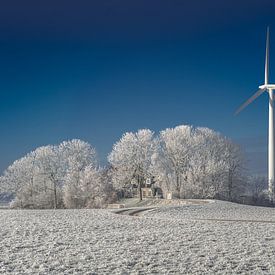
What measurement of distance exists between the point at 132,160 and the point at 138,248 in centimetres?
5333

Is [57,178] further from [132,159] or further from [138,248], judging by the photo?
[138,248]

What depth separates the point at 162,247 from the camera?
19.6 metres

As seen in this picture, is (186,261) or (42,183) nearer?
(186,261)

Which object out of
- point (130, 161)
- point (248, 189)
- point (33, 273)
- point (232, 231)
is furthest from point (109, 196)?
point (33, 273)

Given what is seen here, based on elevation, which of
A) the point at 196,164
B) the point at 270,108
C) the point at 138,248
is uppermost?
the point at 270,108

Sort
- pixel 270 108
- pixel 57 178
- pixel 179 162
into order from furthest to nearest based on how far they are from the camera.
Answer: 1. pixel 57 178
2. pixel 179 162
3. pixel 270 108

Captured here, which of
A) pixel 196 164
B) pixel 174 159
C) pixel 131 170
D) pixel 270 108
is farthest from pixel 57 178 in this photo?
pixel 270 108

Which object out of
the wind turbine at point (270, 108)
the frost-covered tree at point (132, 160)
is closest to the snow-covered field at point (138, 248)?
the wind turbine at point (270, 108)

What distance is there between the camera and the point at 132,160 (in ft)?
238

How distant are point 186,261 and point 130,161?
183 feet

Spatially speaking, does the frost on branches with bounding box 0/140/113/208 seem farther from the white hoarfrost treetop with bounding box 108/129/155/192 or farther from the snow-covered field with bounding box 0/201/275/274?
the snow-covered field with bounding box 0/201/275/274

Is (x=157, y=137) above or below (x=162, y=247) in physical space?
above

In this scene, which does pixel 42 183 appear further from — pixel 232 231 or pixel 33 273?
pixel 33 273

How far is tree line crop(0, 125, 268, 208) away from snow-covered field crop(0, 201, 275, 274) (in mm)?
41075
